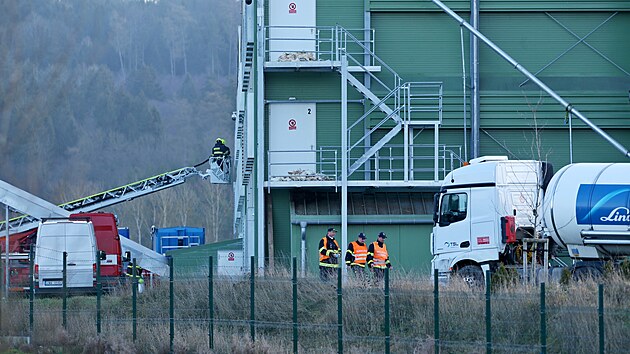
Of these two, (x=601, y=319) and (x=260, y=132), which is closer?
(x=601, y=319)

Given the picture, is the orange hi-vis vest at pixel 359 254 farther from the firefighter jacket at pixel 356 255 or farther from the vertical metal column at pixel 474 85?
the vertical metal column at pixel 474 85

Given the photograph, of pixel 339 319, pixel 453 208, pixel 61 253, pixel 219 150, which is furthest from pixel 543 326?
pixel 219 150

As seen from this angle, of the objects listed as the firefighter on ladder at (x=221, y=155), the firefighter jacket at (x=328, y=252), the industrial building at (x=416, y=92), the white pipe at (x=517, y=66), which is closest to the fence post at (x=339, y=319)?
the firefighter jacket at (x=328, y=252)

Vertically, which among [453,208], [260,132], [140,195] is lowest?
[453,208]

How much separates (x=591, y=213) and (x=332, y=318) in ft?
19.9

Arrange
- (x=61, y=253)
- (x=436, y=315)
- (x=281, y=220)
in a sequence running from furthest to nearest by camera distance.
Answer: (x=281, y=220), (x=61, y=253), (x=436, y=315)

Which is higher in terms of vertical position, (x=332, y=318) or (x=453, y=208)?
(x=453, y=208)

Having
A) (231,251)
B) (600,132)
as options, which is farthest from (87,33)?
(231,251)

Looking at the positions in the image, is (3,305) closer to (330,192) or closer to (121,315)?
(121,315)

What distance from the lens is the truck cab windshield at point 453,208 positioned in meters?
23.2

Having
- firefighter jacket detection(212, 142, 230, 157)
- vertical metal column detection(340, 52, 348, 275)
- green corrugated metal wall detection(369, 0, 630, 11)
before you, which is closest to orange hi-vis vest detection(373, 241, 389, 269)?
vertical metal column detection(340, 52, 348, 275)

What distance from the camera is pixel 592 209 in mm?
19656

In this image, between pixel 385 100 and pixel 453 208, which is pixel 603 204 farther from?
pixel 385 100

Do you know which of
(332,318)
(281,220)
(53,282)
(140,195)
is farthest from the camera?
(140,195)
